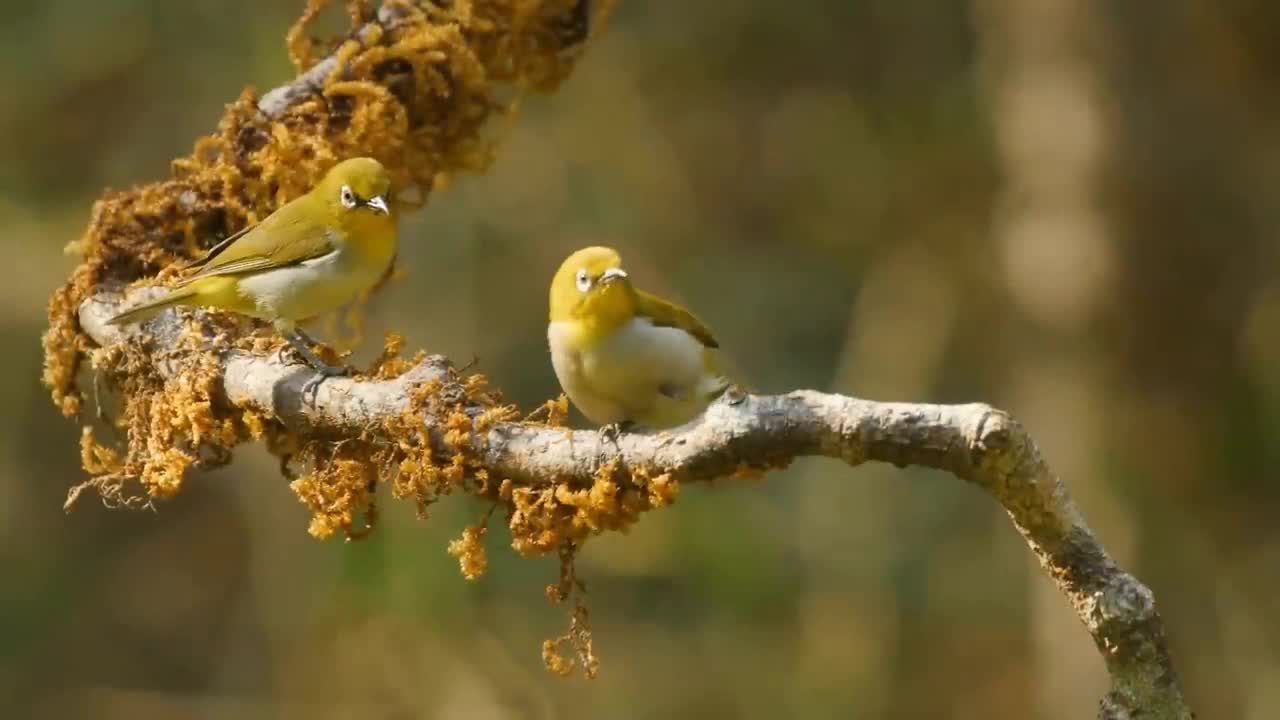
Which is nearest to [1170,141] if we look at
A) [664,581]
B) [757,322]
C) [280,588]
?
[757,322]

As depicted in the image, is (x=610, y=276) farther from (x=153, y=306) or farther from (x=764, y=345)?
(x=764, y=345)

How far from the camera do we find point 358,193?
2793 mm

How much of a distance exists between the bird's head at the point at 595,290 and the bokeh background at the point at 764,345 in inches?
139

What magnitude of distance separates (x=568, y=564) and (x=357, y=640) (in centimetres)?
501

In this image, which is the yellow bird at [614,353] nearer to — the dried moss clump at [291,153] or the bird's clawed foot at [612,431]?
the bird's clawed foot at [612,431]

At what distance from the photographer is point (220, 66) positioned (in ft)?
25.0

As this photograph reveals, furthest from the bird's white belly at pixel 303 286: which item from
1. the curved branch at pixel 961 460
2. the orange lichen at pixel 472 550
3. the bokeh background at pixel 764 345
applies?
the bokeh background at pixel 764 345

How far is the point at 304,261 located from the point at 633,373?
2.56 feet

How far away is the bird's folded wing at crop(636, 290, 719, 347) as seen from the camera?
2.53m

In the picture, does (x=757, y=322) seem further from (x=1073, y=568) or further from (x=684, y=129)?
Result: (x=1073, y=568)

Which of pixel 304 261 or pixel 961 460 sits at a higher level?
pixel 304 261

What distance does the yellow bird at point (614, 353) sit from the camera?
241 cm

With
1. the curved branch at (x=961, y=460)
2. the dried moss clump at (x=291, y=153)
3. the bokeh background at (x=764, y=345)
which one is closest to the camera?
the curved branch at (x=961, y=460)

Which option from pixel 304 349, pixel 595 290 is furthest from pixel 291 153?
pixel 595 290
